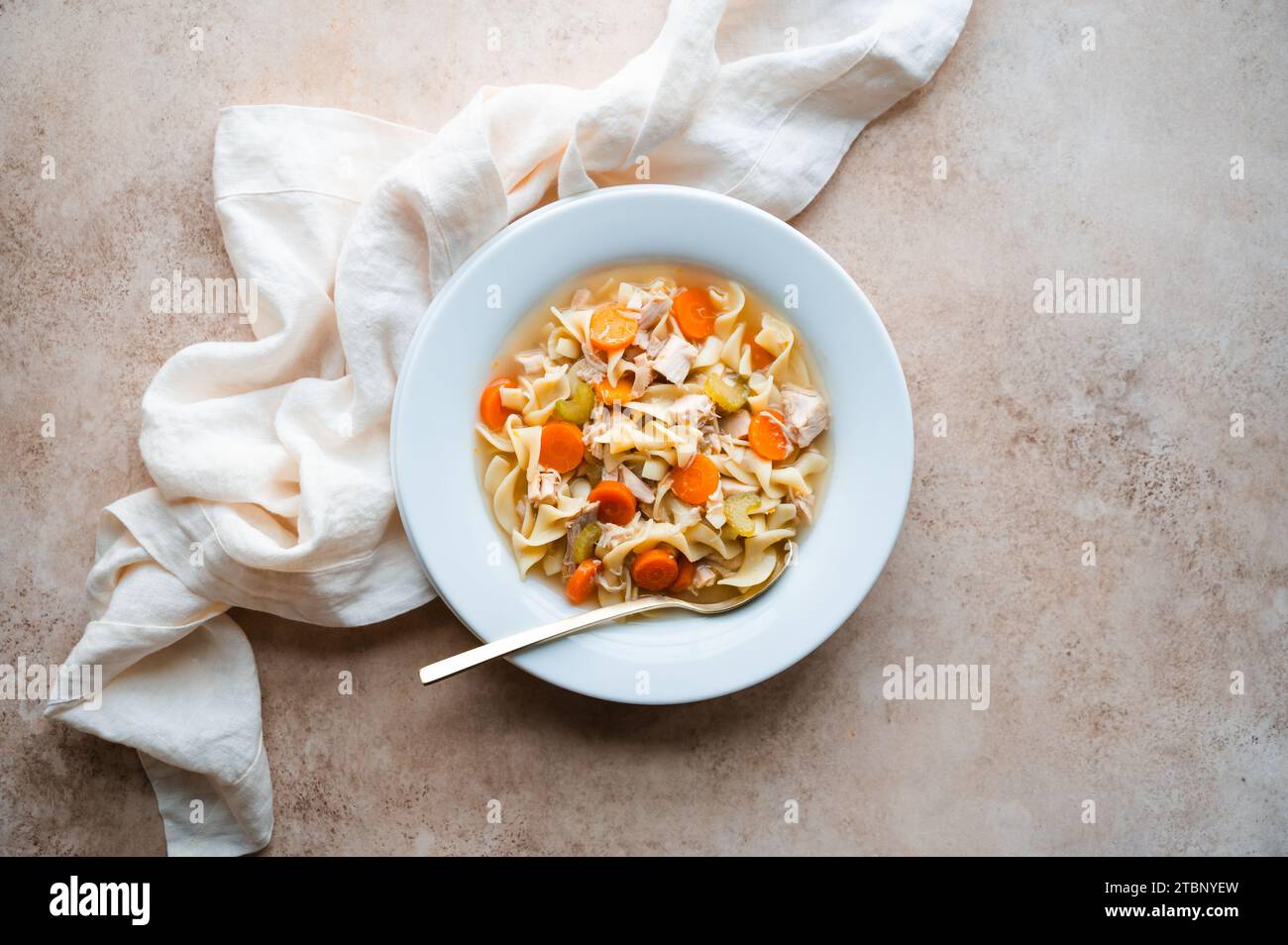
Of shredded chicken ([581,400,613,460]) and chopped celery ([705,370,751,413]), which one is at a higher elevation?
chopped celery ([705,370,751,413])

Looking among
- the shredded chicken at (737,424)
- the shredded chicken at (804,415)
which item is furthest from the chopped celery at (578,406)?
the shredded chicken at (804,415)

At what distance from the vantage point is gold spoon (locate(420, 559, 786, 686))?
3.16 metres

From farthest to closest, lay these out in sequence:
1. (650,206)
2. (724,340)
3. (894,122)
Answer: (894,122) < (724,340) < (650,206)

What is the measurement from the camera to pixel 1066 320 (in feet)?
12.3

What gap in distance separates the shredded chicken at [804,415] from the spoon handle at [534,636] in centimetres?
82

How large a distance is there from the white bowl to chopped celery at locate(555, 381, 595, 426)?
324 mm

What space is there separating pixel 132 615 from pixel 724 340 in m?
2.60

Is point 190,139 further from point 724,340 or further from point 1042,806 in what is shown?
point 1042,806

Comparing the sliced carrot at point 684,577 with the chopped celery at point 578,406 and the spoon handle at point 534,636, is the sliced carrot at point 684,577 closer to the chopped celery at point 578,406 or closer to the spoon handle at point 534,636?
the spoon handle at point 534,636

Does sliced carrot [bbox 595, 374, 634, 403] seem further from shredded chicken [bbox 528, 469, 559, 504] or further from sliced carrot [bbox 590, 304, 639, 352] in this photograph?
shredded chicken [bbox 528, 469, 559, 504]

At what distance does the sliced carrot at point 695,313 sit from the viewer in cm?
341

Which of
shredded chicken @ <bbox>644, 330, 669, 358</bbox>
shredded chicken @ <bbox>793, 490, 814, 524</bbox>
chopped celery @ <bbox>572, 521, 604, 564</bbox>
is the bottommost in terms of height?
chopped celery @ <bbox>572, 521, 604, 564</bbox>

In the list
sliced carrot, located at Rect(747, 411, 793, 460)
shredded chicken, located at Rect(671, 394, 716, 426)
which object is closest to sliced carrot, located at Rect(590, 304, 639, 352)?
shredded chicken, located at Rect(671, 394, 716, 426)
